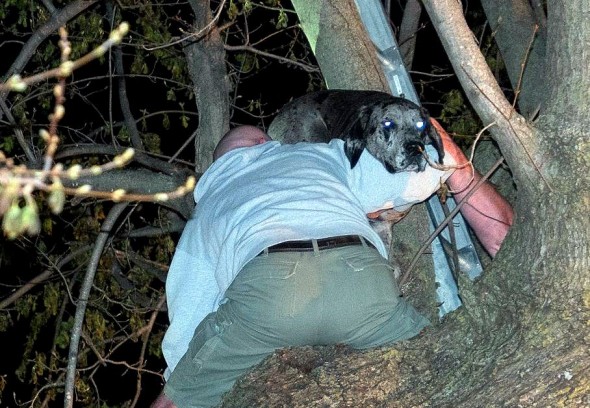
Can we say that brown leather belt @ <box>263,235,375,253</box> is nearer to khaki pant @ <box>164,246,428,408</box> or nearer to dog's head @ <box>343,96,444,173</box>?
khaki pant @ <box>164,246,428,408</box>

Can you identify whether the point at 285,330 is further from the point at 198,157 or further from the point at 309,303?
→ the point at 198,157

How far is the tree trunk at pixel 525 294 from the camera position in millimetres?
3459

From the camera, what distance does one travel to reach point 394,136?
14.5ft

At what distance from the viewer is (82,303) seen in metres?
5.83

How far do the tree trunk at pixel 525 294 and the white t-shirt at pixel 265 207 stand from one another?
52 centimetres

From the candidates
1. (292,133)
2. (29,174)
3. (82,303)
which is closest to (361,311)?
(292,133)

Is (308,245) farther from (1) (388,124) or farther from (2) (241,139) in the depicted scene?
(2) (241,139)

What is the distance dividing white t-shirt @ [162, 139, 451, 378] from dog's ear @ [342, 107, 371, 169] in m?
0.03

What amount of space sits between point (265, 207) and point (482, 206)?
0.98 meters

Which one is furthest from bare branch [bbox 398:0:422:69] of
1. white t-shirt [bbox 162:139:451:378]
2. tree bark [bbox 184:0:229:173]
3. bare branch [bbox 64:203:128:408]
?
white t-shirt [bbox 162:139:451:378]

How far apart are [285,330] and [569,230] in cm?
102

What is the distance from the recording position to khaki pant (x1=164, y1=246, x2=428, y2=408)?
150 inches

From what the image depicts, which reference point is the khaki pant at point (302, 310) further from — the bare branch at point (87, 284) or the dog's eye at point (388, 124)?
the bare branch at point (87, 284)

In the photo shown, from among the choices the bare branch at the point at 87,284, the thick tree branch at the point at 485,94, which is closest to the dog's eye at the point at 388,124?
the thick tree branch at the point at 485,94
